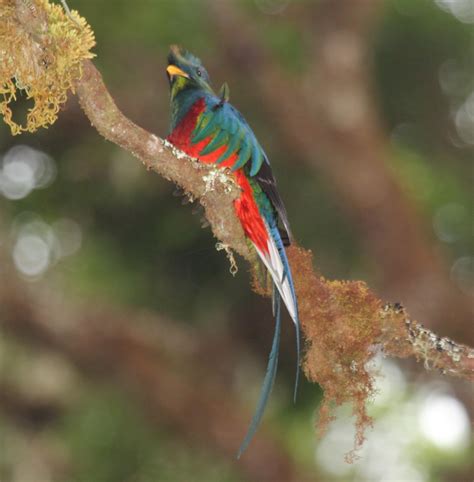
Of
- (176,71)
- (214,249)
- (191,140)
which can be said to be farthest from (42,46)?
(214,249)

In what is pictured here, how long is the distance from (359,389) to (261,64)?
345 cm

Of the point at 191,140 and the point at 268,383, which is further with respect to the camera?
the point at 191,140

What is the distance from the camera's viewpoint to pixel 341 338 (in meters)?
2.49

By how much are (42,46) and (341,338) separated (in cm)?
121

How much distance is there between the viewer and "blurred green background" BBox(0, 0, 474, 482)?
17.7 feet

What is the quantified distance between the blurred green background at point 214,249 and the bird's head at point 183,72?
2.18 metres

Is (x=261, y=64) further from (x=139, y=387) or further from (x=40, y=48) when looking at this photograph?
(x=40, y=48)

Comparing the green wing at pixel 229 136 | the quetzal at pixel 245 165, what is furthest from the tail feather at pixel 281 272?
the green wing at pixel 229 136

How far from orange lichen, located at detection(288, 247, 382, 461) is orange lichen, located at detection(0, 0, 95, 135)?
939 mm

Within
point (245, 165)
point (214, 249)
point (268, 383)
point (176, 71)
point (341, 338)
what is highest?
point (214, 249)

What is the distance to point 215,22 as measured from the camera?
5.55 metres

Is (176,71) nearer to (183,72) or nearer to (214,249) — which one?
(183,72)

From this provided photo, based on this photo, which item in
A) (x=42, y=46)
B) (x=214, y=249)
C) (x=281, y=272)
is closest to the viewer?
(x=42, y=46)

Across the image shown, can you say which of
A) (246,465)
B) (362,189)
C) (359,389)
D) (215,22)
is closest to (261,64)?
(215,22)
